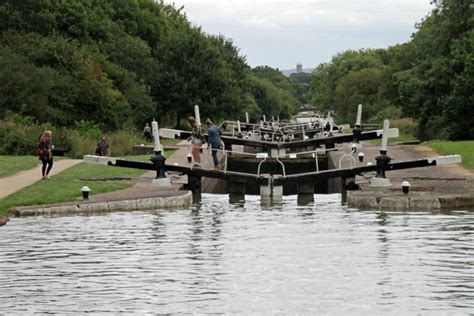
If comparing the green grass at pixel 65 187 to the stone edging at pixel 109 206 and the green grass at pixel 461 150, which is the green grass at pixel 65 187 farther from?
the green grass at pixel 461 150

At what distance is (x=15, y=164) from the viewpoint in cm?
4225

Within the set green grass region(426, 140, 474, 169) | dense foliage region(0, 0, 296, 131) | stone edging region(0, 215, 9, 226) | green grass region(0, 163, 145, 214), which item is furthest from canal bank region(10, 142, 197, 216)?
dense foliage region(0, 0, 296, 131)

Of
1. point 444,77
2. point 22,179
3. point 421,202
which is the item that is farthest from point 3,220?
point 444,77

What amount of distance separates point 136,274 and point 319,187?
98.5 ft

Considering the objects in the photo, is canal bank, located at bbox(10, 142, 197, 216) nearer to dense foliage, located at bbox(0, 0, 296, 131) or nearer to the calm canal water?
the calm canal water

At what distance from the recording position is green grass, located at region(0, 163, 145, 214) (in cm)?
2925

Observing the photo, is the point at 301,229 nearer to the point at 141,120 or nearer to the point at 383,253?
the point at 383,253

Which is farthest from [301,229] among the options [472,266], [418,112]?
[418,112]

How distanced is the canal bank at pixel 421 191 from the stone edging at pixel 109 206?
16.1ft

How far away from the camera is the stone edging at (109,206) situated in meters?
27.9

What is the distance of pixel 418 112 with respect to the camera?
231ft

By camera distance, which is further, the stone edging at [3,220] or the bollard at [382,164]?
the bollard at [382,164]

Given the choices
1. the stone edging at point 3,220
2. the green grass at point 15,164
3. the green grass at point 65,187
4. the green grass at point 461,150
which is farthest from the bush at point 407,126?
the stone edging at point 3,220

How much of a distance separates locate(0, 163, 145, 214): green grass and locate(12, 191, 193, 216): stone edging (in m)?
0.72
